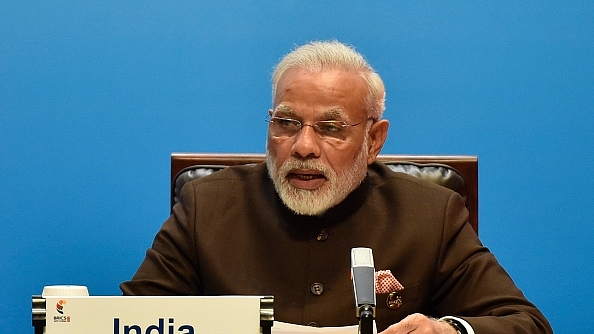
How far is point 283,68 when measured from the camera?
2332 millimetres

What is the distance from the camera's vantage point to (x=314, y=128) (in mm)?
2238

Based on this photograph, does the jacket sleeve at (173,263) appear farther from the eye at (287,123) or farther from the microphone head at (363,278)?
the microphone head at (363,278)

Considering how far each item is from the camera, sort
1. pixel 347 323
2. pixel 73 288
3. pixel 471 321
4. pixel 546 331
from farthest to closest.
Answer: pixel 347 323
pixel 546 331
pixel 471 321
pixel 73 288

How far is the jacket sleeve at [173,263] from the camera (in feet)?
7.24

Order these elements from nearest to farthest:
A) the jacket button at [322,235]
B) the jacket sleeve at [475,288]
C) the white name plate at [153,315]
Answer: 1. the white name plate at [153,315]
2. the jacket sleeve at [475,288]
3. the jacket button at [322,235]

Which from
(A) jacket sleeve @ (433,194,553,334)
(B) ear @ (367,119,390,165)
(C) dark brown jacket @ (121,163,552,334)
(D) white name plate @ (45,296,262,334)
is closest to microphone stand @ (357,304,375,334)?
(D) white name plate @ (45,296,262,334)

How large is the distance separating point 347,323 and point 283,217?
0.34 meters

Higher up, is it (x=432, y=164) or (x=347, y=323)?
(x=432, y=164)

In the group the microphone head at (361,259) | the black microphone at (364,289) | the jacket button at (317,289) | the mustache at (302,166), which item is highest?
the mustache at (302,166)

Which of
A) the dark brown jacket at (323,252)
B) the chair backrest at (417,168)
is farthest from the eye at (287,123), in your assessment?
the chair backrest at (417,168)

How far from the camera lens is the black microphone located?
4.15 ft

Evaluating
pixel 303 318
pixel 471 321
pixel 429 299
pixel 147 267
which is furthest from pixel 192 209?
pixel 471 321

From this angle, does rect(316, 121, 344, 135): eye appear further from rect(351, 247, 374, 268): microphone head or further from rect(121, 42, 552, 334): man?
rect(351, 247, 374, 268): microphone head

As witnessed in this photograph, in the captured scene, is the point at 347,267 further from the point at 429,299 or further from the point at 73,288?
the point at 73,288
